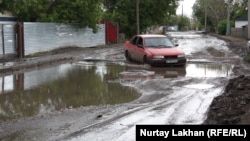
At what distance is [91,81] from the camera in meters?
15.0

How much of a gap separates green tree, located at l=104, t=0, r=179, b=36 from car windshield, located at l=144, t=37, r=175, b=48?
2605cm

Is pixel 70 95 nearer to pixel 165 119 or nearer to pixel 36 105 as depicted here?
pixel 36 105

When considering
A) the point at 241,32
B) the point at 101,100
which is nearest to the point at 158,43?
the point at 101,100

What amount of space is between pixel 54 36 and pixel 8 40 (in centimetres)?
724

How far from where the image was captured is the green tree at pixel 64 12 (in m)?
30.7

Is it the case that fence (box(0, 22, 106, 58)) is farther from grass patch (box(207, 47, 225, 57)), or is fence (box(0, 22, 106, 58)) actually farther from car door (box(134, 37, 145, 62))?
grass patch (box(207, 47, 225, 57))

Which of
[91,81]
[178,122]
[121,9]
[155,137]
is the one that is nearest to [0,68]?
[91,81]

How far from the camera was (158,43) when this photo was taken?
20781mm

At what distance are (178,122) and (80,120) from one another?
2.03 m

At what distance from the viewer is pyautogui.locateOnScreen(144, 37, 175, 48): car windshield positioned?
20545 millimetres

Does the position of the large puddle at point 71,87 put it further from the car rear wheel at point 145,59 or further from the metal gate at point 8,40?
the metal gate at point 8,40

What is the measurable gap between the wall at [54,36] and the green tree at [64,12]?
26.5 inches

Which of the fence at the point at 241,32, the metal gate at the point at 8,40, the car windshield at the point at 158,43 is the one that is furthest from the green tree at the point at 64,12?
the fence at the point at 241,32

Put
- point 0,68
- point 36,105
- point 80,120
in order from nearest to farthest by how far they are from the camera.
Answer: point 80,120 → point 36,105 → point 0,68
